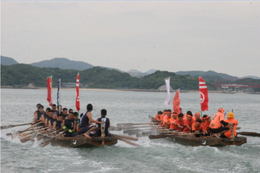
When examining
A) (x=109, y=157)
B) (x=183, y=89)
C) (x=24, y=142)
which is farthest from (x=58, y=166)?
(x=183, y=89)

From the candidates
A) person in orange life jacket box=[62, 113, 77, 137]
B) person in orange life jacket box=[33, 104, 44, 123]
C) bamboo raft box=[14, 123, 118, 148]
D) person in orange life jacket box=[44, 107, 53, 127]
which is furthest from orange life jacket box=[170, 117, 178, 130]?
person in orange life jacket box=[33, 104, 44, 123]

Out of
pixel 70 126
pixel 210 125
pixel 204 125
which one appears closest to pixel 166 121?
pixel 204 125

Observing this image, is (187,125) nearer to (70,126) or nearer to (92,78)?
(70,126)

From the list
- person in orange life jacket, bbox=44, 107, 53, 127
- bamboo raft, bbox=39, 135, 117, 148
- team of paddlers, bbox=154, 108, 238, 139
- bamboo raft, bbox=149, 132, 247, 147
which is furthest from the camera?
person in orange life jacket, bbox=44, 107, 53, 127

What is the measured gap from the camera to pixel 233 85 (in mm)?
184375

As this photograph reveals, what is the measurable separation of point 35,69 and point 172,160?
6782 inches

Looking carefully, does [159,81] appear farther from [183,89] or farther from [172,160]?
[172,160]

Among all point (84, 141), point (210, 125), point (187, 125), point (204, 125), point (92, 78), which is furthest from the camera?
point (92, 78)

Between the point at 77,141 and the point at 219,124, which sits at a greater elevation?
the point at 219,124

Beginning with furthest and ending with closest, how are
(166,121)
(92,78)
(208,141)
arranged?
1. (92,78)
2. (166,121)
3. (208,141)

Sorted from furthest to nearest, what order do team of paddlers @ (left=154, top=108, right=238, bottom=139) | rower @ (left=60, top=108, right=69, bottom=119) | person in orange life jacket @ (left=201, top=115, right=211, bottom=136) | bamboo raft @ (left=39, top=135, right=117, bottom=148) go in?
rower @ (left=60, top=108, right=69, bottom=119) < person in orange life jacket @ (left=201, top=115, right=211, bottom=136) < team of paddlers @ (left=154, top=108, right=238, bottom=139) < bamboo raft @ (left=39, top=135, right=117, bottom=148)

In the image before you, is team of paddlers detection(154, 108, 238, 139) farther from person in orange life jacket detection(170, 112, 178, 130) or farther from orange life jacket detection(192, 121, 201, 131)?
person in orange life jacket detection(170, 112, 178, 130)

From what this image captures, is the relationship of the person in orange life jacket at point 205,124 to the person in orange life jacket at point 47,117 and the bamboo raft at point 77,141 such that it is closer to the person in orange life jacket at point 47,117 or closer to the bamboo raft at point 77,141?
the bamboo raft at point 77,141

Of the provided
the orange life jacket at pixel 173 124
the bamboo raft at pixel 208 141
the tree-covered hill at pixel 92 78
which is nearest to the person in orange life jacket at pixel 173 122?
the orange life jacket at pixel 173 124
